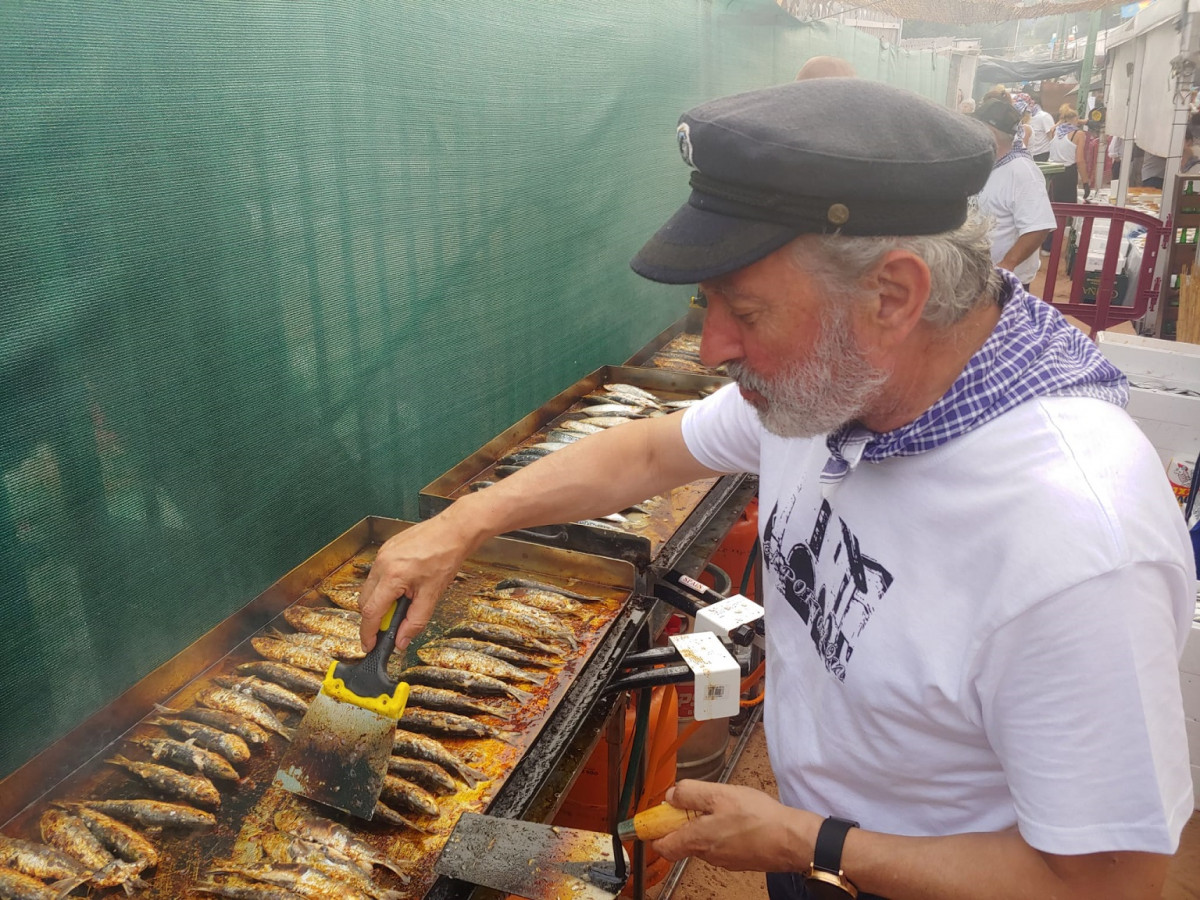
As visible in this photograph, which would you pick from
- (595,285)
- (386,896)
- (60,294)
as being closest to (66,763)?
(386,896)

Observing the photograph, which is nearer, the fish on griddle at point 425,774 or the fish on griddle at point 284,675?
the fish on griddle at point 425,774

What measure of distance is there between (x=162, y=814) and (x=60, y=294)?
131 cm

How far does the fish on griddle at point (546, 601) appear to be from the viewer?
118 inches

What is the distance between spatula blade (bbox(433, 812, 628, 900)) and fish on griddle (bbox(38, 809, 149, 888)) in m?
0.69

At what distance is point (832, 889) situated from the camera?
1717 mm

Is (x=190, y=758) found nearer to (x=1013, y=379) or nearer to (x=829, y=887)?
(x=829, y=887)

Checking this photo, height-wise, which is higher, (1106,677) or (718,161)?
(718,161)

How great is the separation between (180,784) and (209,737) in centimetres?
19

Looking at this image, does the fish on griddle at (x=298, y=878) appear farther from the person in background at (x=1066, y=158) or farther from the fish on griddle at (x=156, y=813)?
the person in background at (x=1066, y=158)

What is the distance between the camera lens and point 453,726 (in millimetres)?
2445

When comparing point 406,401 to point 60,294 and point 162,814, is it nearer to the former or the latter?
point 60,294

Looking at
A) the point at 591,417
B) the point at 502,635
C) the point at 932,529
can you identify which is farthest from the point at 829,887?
the point at 591,417

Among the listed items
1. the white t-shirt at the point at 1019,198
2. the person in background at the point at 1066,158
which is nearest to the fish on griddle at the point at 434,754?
the white t-shirt at the point at 1019,198

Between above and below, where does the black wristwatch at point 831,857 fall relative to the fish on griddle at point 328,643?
above
